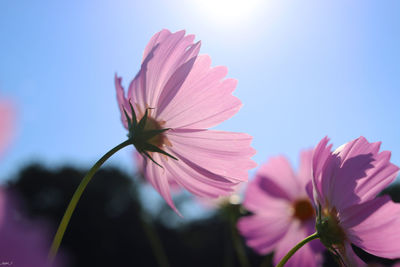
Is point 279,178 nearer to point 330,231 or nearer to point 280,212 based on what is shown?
point 280,212

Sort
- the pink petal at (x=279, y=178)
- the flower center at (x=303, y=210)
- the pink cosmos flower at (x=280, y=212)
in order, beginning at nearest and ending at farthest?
the pink cosmos flower at (x=280, y=212)
the flower center at (x=303, y=210)
the pink petal at (x=279, y=178)

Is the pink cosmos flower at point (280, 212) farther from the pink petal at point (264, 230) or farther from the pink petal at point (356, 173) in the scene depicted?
the pink petal at point (356, 173)

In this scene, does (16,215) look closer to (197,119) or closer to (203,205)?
(197,119)

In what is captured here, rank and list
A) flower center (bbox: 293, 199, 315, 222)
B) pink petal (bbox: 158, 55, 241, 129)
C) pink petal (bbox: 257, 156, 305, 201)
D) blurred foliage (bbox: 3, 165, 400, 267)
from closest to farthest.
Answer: pink petal (bbox: 158, 55, 241, 129) < flower center (bbox: 293, 199, 315, 222) < pink petal (bbox: 257, 156, 305, 201) < blurred foliage (bbox: 3, 165, 400, 267)

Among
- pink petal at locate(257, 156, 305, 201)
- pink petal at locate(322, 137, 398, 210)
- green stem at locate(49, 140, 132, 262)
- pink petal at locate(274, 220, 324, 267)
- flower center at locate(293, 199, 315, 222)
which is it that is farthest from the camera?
pink petal at locate(257, 156, 305, 201)

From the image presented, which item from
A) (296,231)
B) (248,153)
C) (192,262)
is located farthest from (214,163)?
(192,262)

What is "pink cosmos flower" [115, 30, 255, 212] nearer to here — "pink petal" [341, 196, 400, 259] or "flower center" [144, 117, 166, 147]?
"flower center" [144, 117, 166, 147]

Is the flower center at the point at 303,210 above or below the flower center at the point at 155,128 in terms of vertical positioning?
below

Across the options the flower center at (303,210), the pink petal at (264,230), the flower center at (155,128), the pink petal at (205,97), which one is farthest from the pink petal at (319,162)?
the flower center at (303,210)

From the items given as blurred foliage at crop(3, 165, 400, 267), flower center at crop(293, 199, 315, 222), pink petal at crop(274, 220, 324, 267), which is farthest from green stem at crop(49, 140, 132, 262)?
blurred foliage at crop(3, 165, 400, 267)
